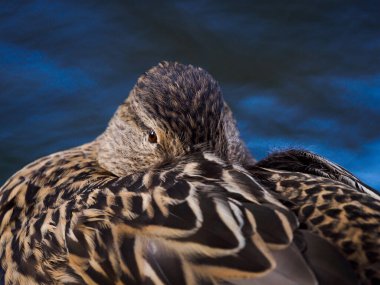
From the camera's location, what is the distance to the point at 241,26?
565 centimetres

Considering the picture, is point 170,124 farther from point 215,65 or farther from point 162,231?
point 215,65

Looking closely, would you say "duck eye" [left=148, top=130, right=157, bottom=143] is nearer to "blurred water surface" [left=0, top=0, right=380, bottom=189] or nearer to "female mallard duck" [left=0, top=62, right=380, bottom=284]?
"female mallard duck" [left=0, top=62, right=380, bottom=284]

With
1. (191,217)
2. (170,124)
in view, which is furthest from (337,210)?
(170,124)

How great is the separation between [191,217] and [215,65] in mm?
3399

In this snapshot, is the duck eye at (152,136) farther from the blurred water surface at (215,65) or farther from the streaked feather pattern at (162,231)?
the blurred water surface at (215,65)

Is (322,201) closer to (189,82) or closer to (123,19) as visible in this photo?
(189,82)

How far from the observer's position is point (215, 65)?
5387 millimetres

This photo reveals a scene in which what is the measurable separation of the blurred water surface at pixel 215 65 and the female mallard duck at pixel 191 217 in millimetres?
2072

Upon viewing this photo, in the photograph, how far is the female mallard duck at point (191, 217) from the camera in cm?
194

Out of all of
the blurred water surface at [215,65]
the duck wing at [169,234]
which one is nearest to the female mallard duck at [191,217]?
the duck wing at [169,234]

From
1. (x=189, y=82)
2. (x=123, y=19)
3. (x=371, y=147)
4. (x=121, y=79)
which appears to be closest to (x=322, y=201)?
(x=189, y=82)

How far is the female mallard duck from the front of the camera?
1.94 metres

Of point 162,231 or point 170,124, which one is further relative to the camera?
point 170,124

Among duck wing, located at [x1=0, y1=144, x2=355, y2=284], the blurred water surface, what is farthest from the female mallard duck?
the blurred water surface
